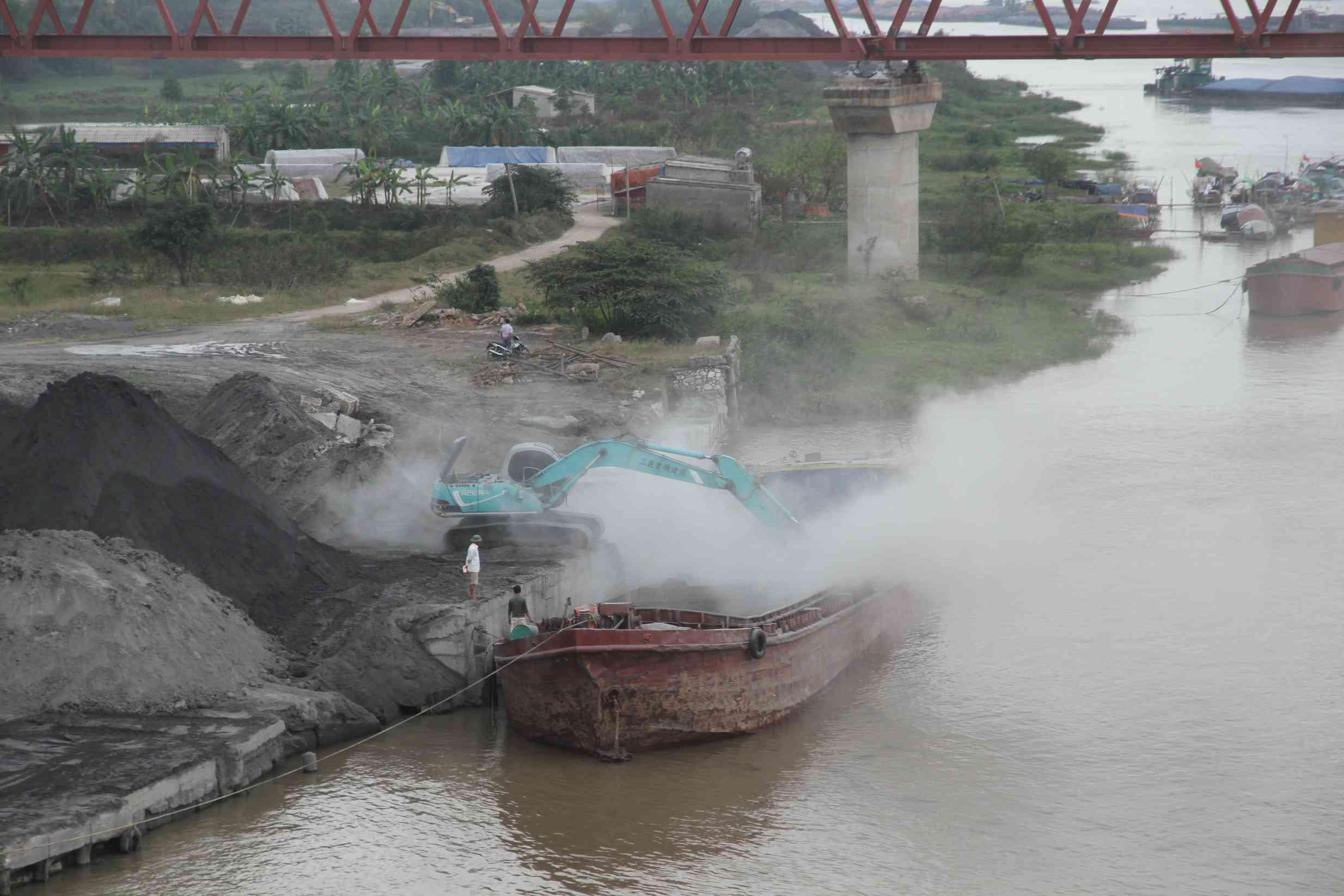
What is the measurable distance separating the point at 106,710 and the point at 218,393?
9.31 meters

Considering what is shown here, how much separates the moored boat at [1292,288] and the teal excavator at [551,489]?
31.0 metres

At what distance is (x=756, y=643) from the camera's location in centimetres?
1549

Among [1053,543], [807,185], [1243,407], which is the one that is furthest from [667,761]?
[807,185]

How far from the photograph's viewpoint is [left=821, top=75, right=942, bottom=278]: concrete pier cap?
1540 inches

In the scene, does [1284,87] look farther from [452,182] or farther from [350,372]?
[350,372]

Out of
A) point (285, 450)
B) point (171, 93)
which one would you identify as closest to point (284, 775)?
point (285, 450)

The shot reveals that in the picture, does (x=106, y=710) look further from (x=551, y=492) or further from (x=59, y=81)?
(x=59, y=81)

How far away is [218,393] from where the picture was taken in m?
22.2

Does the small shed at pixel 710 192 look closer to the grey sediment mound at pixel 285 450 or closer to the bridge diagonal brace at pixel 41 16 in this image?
the bridge diagonal brace at pixel 41 16

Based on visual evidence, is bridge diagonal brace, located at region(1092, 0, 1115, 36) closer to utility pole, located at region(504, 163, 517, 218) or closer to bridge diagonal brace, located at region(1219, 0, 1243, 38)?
bridge diagonal brace, located at region(1219, 0, 1243, 38)

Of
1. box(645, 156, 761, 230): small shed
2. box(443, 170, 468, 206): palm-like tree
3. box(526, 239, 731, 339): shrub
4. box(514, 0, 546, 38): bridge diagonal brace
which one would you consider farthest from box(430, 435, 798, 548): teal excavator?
box(443, 170, 468, 206): palm-like tree

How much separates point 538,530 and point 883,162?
2512cm

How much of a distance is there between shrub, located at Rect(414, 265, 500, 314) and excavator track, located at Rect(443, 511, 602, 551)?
658 inches

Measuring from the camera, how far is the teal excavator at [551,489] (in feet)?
57.6
